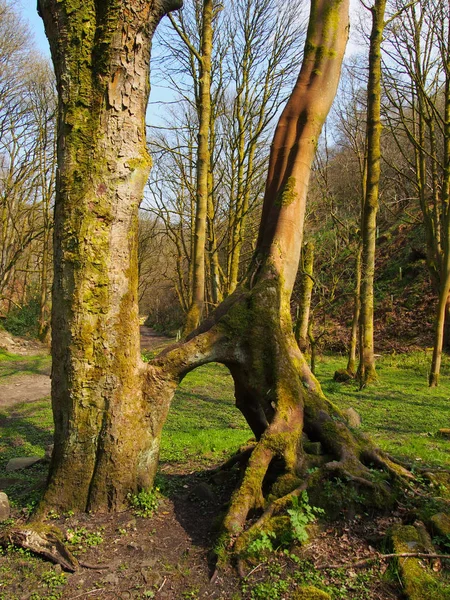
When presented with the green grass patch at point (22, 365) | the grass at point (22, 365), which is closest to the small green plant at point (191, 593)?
the green grass patch at point (22, 365)

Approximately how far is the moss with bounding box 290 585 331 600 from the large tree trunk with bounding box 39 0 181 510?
1.73 m

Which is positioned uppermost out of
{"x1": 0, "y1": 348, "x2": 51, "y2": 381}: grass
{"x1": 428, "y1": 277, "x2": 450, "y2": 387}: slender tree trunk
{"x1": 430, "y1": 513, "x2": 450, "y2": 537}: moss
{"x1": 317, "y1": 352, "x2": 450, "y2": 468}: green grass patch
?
{"x1": 428, "y1": 277, "x2": 450, "y2": 387}: slender tree trunk

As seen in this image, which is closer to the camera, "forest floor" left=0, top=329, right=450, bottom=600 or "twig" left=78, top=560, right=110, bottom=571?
"forest floor" left=0, top=329, right=450, bottom=600

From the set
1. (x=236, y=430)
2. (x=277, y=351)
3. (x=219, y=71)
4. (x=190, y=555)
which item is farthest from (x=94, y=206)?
(x=219, y=71)

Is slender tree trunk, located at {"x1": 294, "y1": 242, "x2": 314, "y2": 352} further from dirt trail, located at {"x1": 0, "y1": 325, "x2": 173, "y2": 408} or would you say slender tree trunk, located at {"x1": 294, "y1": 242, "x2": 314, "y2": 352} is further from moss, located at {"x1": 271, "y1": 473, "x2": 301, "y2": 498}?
moss, located at {"x1": 271, "y1": 473, "x2": 301, "y2": 498}

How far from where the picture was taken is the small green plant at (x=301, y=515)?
3.42m

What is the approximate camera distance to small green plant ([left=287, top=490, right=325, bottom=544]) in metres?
3.42

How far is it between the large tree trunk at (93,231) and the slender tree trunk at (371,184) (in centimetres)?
884

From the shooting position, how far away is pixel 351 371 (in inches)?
513

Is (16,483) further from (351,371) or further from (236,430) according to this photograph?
(351,371)

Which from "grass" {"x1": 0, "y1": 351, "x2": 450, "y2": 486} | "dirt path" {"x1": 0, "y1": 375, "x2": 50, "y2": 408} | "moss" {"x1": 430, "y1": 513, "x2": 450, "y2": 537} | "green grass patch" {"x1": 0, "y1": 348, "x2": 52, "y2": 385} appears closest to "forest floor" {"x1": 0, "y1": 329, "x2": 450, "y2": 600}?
"grass" {"x1": 0, "y1": 351, "x2": 450, "y2": 486}

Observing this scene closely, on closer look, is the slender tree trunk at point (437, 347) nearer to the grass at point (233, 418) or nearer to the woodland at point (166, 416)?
the grass at point (233, 418)

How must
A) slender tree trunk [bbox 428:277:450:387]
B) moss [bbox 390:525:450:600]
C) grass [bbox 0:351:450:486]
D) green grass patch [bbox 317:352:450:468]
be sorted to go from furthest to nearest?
slender tree trunk [bbox 428:277:450:387] → green grass patch [bbox 317:352:450:468] → grass [bbox 0:351:450:486] → moss [bbox 390:525:450:600]

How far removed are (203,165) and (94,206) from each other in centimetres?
→ 1012
